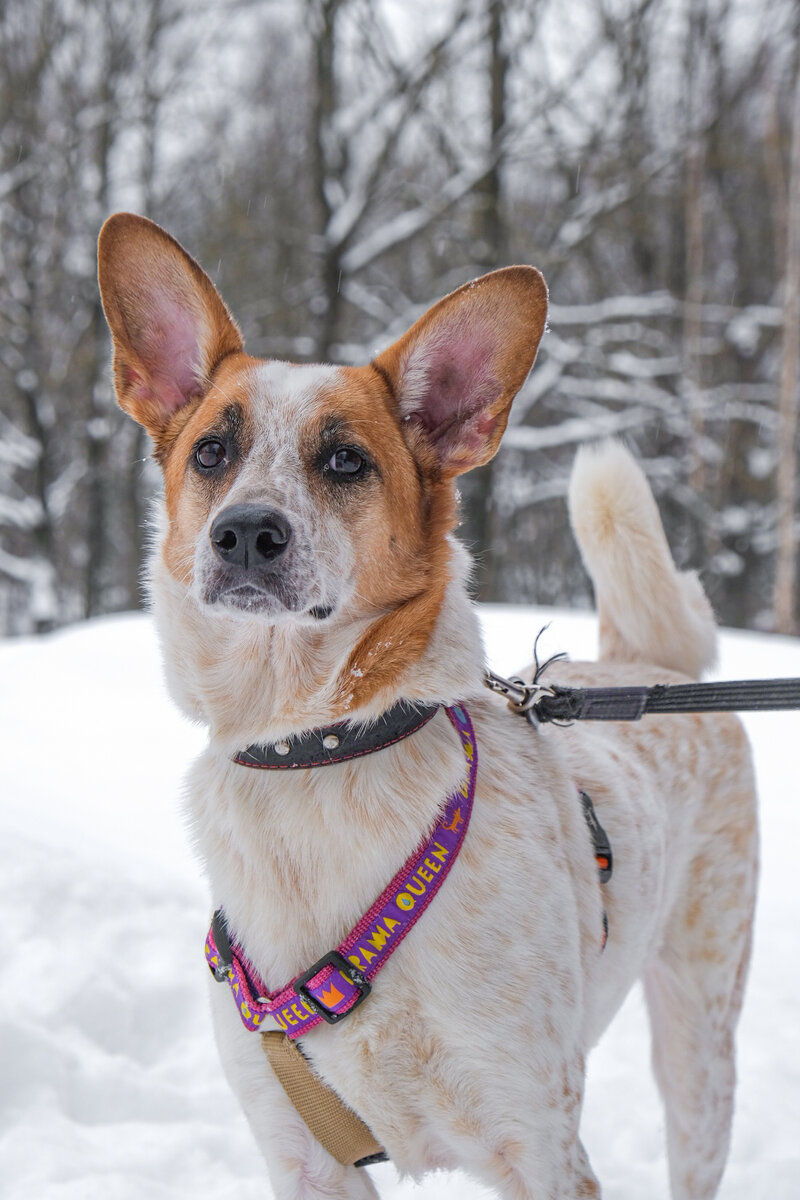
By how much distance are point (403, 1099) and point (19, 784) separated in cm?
331

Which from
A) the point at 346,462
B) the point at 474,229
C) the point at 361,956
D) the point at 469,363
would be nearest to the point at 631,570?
the point at 469,363

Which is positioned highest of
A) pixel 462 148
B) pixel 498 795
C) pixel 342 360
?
pixel 462 148

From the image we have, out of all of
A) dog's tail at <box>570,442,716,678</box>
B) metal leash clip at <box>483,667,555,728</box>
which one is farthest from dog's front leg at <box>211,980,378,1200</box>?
dog's tail at <box>570,442,716,678</box>

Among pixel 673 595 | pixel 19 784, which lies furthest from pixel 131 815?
pixel 673 595

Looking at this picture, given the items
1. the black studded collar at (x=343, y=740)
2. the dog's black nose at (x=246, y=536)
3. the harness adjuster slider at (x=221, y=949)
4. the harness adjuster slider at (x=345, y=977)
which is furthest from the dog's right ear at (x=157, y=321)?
the harness adjuster slider at (x=345, y=977)

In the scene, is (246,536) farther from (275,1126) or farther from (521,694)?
(275,1126)

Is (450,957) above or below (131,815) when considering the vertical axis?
above

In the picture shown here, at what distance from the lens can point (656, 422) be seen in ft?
46.6

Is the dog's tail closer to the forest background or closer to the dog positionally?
Answer: the dog

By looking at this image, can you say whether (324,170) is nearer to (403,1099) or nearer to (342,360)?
(342,360)

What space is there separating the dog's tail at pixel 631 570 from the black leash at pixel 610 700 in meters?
0.66

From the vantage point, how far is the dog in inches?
58.5

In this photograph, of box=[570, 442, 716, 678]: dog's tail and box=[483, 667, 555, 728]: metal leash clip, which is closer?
box=[483, 667, 555, 728]: metal leash clip

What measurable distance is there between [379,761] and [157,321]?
3.66 ft
